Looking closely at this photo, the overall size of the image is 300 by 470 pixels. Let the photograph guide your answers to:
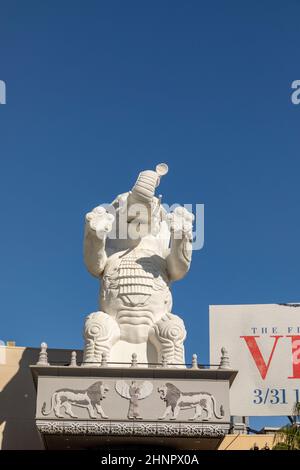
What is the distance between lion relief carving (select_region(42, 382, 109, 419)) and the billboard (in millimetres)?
7421

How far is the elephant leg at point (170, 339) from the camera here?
1376cm

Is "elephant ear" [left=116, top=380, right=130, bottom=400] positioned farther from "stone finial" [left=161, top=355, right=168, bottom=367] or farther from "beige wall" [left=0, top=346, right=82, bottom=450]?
"beige wall" [left=0, top=346, right=82, bottom=450]

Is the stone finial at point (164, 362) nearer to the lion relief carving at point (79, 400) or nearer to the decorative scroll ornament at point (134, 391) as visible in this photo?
the decorative scroll ornament at point (134, 391)

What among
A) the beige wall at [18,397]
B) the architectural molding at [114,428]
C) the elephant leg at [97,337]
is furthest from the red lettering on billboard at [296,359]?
the architectural molding at [114,428]

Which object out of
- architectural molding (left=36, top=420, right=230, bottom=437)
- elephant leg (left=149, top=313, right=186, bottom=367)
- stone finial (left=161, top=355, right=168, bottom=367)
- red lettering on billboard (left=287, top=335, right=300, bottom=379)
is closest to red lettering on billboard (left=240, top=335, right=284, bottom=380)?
red lettering on billboard (left=287, top=335, right=300, bottom=379)

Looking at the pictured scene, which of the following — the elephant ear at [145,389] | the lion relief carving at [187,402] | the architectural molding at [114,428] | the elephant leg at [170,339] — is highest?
the elephant leg at [170,339]

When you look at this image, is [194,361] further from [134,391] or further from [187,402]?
[134,391]

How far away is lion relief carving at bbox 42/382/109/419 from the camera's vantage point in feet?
43.2

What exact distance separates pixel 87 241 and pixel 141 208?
1.18 metres

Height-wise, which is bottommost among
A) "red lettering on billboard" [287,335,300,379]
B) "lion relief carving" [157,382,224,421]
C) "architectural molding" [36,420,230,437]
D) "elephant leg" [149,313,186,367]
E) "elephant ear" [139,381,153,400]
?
"architectural molding" [36,420,230,437]

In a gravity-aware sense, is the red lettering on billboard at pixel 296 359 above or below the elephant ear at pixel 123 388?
above

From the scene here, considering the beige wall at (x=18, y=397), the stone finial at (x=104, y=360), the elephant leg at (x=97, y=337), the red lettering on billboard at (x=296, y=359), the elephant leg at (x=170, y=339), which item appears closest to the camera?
the stone finial at (x=104, y=360)

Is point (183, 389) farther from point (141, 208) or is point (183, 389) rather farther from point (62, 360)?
point (62, 360)

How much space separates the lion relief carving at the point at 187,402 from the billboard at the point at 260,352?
696cm
